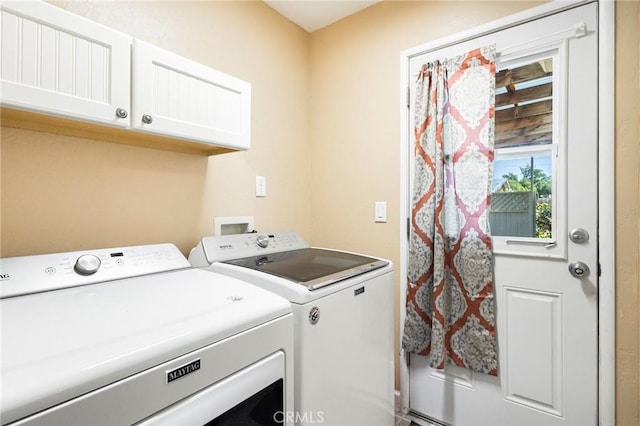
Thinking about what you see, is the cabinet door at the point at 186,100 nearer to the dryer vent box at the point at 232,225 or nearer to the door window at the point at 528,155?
the dryer vent box at the point at 232,225

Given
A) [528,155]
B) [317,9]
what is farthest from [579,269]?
[317,9]

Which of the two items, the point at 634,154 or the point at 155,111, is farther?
the point at 634,154

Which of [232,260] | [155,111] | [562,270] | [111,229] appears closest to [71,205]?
[111,229]

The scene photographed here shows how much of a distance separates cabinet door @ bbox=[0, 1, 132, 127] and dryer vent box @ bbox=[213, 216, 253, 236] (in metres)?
0.76

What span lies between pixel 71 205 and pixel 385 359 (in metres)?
1.48

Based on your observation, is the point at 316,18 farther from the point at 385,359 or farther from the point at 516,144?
the point at 385,359

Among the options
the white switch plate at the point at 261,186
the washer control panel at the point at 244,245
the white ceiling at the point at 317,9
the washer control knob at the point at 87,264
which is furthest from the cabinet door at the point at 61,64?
the white ceiling at the point at 317,9

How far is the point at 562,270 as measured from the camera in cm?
151

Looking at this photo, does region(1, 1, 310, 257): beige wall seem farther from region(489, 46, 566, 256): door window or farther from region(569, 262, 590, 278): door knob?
region(569, 262, 590, 278): door knob

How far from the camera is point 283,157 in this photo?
2201 mm

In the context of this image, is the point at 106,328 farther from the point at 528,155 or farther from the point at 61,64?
the point at 528,155

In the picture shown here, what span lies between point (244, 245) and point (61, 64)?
97 cm

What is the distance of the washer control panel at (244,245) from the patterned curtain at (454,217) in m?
0.70

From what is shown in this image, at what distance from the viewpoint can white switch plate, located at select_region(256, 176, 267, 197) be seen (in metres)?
2.02
